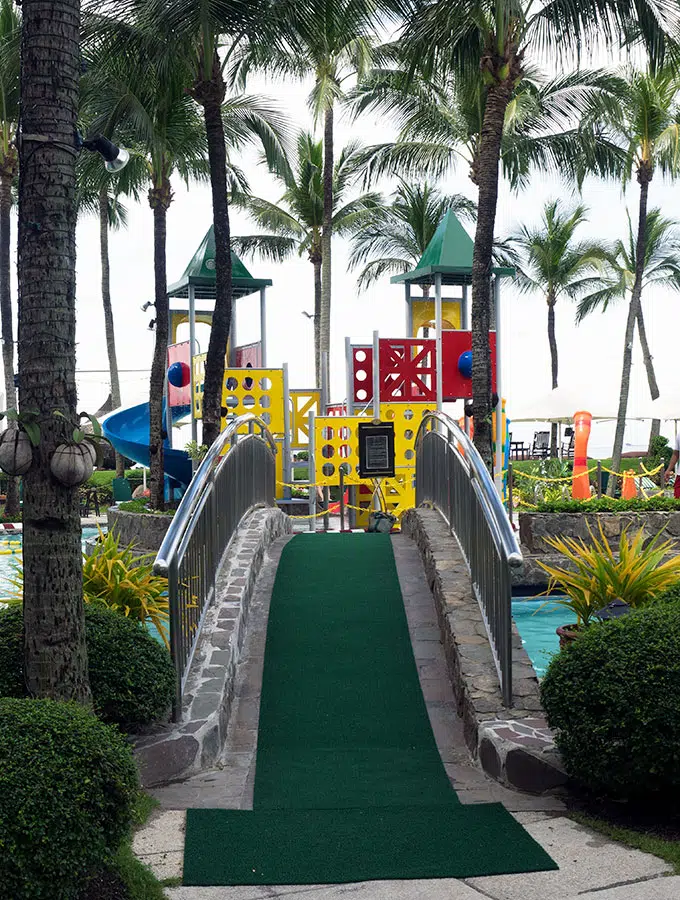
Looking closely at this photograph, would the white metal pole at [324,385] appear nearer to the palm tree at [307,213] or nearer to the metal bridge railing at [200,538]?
the palm tree at [307,213]

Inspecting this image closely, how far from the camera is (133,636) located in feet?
18.9

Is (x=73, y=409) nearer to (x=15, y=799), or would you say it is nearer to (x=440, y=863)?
(x=15, y=799)

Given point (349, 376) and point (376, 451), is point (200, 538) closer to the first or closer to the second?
point (376, 451)

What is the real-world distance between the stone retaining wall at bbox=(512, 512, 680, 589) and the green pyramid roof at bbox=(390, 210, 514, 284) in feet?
22.1

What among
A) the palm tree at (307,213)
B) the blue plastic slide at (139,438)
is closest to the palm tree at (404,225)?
the palm tree at (307,213)

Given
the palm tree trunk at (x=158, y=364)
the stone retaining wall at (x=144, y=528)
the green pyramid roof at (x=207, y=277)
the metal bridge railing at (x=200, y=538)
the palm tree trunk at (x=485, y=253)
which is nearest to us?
the metal bridge railing at (x=200, y=538)

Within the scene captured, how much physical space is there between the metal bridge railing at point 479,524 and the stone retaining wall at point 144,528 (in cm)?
847

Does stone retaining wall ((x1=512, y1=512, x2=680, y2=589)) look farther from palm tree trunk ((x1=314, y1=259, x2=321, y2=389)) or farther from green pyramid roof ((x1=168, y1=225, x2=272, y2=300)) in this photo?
palm tree trunk ((x1=314, y1=259, x2=321, y2=389))

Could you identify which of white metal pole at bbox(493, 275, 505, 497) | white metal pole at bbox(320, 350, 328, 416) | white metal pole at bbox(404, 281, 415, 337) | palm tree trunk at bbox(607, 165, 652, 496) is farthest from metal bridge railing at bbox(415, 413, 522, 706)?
palm tree trunk at bbox(607, 165, 652, 496)

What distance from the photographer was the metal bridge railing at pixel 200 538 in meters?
5.96

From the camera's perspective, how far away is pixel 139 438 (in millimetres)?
26438

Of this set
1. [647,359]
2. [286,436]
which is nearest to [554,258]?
[647,359]

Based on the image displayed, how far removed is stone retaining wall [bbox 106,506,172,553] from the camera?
18.4 meters

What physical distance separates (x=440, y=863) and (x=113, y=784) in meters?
1.47
